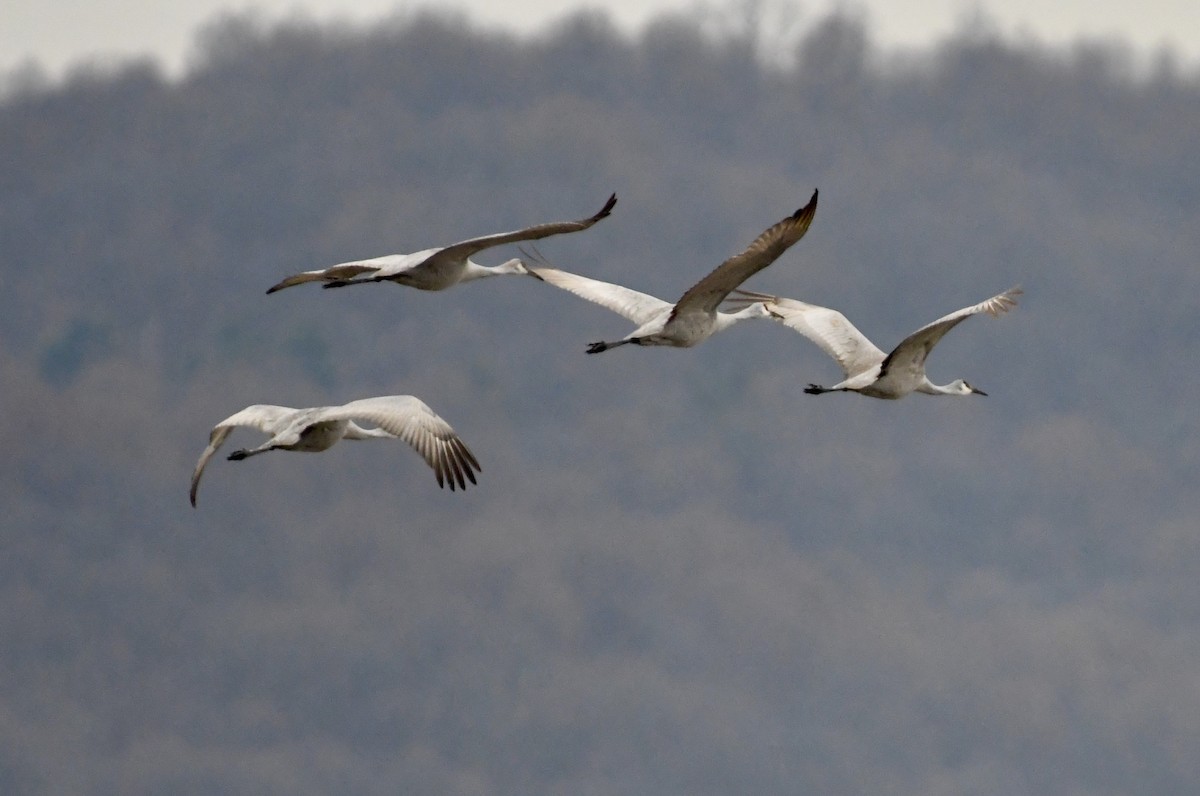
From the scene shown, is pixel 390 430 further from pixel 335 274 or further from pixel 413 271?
pixel 335 274

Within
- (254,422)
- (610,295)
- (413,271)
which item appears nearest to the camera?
(413,271)

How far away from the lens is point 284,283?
107 feet

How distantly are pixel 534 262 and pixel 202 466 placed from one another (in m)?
5.79

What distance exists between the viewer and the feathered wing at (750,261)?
2903 cm

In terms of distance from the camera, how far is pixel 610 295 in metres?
35.3

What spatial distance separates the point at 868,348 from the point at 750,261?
5015 millimetres

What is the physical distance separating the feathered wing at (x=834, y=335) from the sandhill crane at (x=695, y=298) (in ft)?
1.48

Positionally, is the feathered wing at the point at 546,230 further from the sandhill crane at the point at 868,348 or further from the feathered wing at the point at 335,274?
the sandhill crane at the point at 868,348

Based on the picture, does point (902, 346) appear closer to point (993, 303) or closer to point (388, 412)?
point (993, 303)

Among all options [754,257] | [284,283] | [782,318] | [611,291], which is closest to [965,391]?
[782,318]

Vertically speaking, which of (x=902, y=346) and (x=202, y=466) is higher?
(x=902, y=346)

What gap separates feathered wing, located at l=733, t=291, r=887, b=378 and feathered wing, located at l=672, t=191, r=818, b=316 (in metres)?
2.51

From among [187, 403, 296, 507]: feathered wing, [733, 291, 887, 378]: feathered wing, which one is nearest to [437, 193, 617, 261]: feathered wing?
[187, 403, 296, 507]: feathered wing

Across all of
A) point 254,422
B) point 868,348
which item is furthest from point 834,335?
point 254,422
